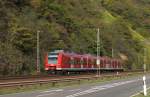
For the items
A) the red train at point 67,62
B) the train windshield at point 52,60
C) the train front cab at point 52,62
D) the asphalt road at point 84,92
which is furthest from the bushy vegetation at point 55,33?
the asphalt road at point 84,92

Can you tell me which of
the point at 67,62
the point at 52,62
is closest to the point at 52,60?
the point at 52,62

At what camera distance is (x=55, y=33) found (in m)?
A: 77.1

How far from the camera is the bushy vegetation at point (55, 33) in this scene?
6394cm

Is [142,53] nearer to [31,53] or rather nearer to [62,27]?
[62,27]

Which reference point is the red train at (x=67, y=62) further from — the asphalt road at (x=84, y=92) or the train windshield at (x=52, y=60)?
the asphalt road at (x=84, y=92)

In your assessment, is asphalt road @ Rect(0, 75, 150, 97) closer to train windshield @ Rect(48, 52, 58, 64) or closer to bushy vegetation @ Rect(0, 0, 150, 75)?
bushy vegetation @ Rect(0, 0, 150, 75)

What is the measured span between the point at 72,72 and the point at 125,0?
10799 centimetres

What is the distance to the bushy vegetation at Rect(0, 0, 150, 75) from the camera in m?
63.9

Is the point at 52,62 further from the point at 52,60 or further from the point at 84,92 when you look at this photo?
the point at 84,92

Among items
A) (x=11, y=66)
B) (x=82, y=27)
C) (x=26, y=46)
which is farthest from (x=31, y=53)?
(x=82, y=27)

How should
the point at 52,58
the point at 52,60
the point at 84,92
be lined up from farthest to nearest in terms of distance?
the point at 52,58 → the point at 52,60 → the point at 84,92

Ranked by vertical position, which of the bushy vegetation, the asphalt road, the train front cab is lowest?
the asphalt road

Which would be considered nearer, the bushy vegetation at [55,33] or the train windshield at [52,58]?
the train windshield at [52,58]

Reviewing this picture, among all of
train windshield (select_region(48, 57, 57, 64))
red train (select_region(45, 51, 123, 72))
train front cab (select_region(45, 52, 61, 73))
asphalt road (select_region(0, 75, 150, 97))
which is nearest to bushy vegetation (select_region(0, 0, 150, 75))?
train front cab (select_region(45, 52, 61, 73))
